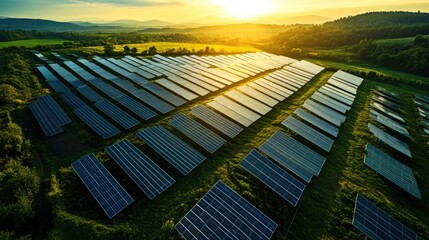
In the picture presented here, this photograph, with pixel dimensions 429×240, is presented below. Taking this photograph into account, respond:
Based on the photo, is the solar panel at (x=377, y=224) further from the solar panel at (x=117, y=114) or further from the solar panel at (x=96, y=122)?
the solar panel at (x=96, y=122)

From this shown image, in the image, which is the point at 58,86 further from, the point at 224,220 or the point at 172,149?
the point at 224,220

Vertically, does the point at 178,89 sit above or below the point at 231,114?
above

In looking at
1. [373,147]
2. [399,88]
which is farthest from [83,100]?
[399,88]

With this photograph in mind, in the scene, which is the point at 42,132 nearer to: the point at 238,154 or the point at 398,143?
the point at 238,154

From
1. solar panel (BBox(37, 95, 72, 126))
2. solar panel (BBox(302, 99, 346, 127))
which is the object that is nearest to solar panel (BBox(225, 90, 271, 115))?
solar panel (BBox(302, 99, 346, 127))

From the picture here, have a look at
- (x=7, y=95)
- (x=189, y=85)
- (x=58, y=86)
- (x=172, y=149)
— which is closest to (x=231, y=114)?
(x=172, y=149)

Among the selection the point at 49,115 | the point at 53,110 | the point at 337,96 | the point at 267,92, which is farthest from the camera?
the point at 337,96
